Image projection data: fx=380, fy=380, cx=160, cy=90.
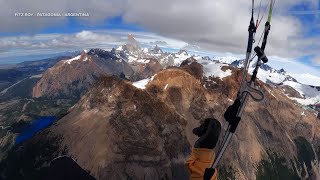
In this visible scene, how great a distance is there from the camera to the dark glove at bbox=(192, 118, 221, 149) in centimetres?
1430

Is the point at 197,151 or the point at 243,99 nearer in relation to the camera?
the point at 243,99

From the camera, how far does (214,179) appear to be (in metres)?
14.0

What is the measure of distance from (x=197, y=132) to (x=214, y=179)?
74.3 inches

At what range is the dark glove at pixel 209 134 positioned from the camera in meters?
14.3

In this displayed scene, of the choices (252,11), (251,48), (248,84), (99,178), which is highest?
(252,11)

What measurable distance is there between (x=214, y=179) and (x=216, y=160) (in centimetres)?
104

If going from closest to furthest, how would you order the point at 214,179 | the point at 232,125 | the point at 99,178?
the point at 232,125 → the point at 214,179 → the point at 99,178

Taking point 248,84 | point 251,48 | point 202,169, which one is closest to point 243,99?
point 248,84

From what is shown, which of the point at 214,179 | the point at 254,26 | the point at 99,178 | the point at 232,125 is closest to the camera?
the point at 232,125

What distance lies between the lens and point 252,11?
14.8 meters

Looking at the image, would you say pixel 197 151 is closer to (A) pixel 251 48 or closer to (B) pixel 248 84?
(B) pixel 248 84

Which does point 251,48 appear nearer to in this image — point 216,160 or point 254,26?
point 254,26

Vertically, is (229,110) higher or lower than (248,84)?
lower

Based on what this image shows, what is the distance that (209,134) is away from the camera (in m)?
14.3
